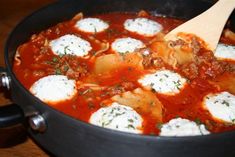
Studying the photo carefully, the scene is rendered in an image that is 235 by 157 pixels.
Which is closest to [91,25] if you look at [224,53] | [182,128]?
[224,53]

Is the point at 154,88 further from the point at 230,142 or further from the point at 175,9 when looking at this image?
the point at 175,9

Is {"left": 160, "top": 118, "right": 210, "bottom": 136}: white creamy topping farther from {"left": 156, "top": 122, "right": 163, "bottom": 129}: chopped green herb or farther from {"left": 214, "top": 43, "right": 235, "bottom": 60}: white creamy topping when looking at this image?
{"left": 214, "top": 43, "right": 235, "bottom": 60}: white creamy topping

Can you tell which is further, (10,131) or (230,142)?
(10,131)

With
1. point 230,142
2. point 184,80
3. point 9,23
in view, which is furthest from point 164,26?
point 230,142

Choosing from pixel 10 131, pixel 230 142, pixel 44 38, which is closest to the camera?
pixel 230 142

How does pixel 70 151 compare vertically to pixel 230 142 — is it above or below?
below

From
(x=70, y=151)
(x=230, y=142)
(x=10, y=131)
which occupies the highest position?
(x=230, y=142)

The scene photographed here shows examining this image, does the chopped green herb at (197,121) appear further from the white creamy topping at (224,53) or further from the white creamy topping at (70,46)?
the white creamy topping at (70,46)

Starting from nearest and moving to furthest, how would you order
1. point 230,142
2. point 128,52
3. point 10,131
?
1. point 230,142
2. point 10,131
3. point 128,52
